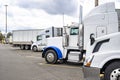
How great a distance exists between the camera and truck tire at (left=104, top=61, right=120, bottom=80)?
7266mm

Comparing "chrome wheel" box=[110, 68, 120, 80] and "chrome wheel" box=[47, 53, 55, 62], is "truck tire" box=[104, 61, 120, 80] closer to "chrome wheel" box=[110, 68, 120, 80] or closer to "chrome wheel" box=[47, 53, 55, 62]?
"chrome wheel" box=[110, 68, 120, 80]

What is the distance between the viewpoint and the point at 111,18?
13273mm

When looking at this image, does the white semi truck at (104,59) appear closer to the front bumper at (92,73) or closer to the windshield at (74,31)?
the front bumper at (92,73)

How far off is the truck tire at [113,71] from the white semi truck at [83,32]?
450 cm

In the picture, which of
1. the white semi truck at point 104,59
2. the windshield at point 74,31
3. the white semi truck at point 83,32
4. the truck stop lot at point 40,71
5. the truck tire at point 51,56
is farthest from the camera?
the truck tire at point 51,56

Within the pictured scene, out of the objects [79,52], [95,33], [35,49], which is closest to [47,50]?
[79,52]

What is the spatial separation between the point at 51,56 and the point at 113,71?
10.3m

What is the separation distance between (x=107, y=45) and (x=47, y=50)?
10.4 m

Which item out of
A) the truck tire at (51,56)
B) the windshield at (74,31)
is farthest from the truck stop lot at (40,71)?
the windshield at (74,31)

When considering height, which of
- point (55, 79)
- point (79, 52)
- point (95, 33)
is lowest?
point (55, 79)

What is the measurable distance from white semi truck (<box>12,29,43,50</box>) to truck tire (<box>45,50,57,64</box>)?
66.4ft

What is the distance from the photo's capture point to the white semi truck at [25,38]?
38.2 metres

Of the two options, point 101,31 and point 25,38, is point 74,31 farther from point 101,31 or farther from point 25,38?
point 25,38

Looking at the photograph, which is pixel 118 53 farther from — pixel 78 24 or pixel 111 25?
pixel 78 24
